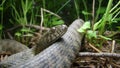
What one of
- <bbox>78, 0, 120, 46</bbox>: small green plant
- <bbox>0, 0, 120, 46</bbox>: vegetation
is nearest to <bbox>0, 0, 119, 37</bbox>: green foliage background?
<bbox>0, 0, 120, 46</bbox>: vegetation

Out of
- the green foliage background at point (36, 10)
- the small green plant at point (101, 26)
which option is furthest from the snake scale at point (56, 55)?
the green foliage background at point (36, 10)

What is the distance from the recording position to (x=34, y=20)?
12.8 ft

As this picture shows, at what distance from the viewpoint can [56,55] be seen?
7.32 ft

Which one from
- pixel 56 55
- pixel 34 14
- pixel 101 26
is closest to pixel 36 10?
pixel 34 14

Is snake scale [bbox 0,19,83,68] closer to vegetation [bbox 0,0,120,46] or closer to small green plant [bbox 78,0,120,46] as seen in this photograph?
small green plant [bbox 78,0,120,46]

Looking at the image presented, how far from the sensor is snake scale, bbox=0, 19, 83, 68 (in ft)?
6.78

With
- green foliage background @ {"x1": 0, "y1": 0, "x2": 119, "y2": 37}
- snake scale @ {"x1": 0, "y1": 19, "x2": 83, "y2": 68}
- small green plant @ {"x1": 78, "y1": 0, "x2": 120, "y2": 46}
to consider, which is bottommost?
snake scale @ {"x1": 0, "y1": 19, "x2": 83, "y2": 68}

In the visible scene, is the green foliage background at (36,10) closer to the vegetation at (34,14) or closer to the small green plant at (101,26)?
the vegetation at (34,14)

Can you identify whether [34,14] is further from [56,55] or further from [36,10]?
[56,55]

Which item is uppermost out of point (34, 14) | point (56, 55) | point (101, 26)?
point (34, 14)

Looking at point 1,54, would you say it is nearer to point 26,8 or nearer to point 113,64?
point 26,8

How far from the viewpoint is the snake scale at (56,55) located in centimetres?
207

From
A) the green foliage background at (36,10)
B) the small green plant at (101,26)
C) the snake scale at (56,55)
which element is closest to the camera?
the snake scale at (56,55)

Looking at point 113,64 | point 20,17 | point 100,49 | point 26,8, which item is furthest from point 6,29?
point 113,64
